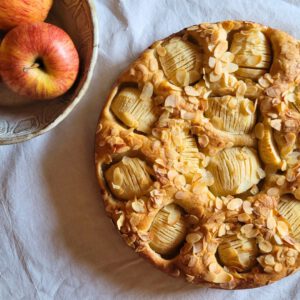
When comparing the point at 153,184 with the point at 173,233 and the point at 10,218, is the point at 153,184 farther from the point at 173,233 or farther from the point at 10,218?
the point at 10,218

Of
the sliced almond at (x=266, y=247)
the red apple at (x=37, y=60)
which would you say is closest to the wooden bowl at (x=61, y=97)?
the red apple at (x=37, y=60)

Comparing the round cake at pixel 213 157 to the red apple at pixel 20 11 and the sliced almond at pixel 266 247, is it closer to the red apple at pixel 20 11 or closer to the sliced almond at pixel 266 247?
the sliced almond at pixel 266 247

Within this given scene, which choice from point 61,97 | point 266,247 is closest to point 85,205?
point 61,97

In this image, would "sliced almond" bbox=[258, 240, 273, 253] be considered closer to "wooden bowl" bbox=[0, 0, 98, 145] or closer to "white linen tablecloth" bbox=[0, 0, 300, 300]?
"white linen tablecloth" bbox=[0, 0, 300, 300]

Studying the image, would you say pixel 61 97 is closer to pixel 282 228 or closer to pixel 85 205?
pixel 85 205

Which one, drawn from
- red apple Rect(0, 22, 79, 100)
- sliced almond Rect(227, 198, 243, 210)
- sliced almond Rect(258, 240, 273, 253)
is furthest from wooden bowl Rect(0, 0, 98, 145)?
sliced almond Rect(258, 240, 273, 253)

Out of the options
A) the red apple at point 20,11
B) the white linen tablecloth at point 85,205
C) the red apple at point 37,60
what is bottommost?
the white linen tablecloth at point 85,205

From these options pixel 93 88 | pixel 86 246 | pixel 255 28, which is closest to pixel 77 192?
pixel 86 246

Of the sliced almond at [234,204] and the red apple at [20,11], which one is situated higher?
the red apple at [20,11]
